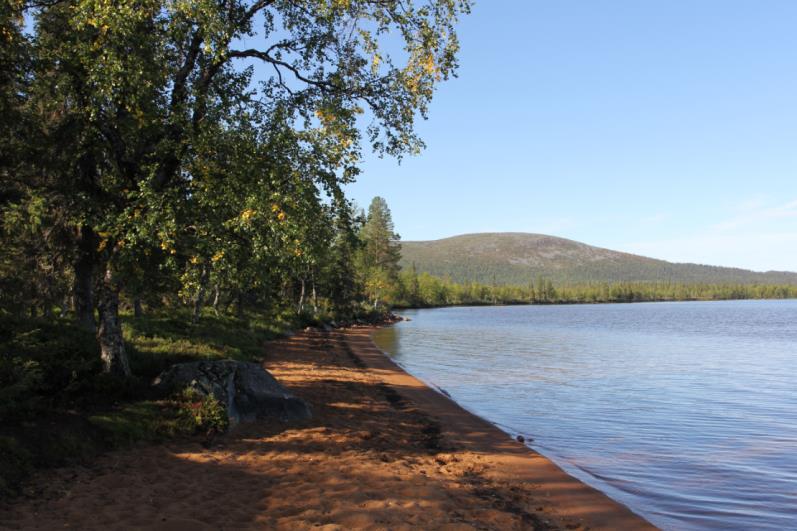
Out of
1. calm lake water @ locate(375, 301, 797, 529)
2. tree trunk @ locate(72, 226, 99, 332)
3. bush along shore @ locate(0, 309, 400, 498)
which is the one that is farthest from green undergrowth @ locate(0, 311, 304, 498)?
calm lake water @ locate(375, 301, 797, 529)

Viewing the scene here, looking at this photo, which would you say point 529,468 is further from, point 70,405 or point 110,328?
point 110,328

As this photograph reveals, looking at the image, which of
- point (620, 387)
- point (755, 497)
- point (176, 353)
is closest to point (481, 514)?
point (755, 497)

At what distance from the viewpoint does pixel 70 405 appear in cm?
1051

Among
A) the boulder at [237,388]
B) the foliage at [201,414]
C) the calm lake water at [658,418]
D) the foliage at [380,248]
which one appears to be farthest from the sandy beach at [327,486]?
the foliage at [380,248]

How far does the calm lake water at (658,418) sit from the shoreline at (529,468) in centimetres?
49

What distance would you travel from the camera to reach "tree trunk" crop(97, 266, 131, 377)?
1194 centimetres

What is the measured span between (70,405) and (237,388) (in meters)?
3.47

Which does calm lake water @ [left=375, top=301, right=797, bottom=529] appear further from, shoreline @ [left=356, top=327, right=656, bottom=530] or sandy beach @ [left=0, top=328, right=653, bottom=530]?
sandy beach @ [left=0, top=328, right=653, bottom=530]

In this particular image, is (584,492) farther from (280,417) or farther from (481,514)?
(280,417)

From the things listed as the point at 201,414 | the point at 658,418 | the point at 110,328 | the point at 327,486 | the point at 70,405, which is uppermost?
the point at 110,328

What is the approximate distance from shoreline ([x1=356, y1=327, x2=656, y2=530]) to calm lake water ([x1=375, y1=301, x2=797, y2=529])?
0.49m

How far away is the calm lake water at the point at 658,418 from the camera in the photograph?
→ 33.3 feet

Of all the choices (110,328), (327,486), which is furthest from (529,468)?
(110,328)

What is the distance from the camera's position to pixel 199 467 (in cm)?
922
